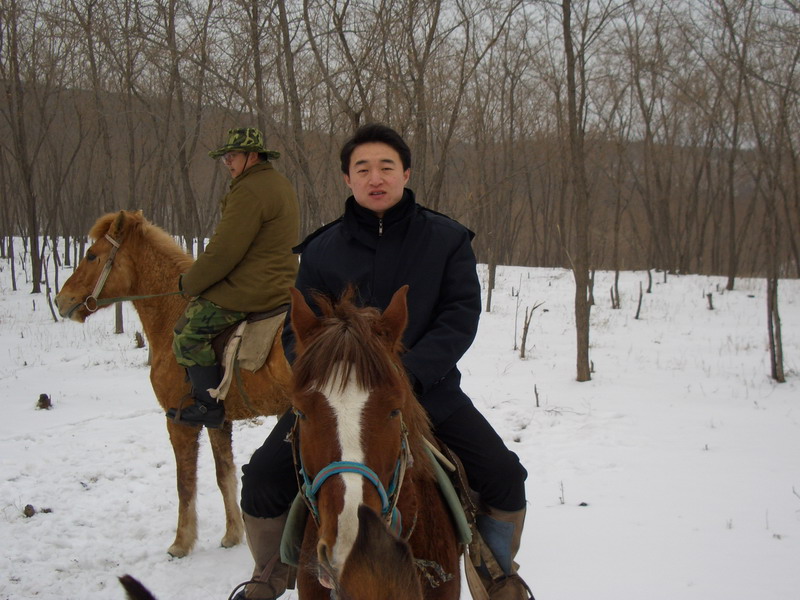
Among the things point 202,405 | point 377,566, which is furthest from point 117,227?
point 377,566

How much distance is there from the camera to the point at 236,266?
4207 millimetres

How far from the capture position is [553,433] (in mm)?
7328

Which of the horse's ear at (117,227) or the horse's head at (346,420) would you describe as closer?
the horse's head at (346,420)

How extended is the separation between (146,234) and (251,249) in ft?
3.80

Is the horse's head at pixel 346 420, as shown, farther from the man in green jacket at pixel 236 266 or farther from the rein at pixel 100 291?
the rein at pixel 100 291

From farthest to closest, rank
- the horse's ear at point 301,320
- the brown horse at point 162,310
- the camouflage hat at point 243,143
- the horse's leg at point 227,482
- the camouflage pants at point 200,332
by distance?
the horse's leg at point 227,482 < the brown horse at point 162,310 < the camouflage pants at point 200,332 < the camouflage hat at point 243,143 < the horse's ear at point 301,320

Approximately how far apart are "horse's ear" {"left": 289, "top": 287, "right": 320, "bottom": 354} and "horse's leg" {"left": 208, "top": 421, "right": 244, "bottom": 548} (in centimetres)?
333

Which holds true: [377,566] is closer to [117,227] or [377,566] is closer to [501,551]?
[501,551]

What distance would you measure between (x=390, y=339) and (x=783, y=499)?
5336 millimetres

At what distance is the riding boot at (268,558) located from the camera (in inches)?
95.2

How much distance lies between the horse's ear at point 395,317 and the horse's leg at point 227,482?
345 centimetres

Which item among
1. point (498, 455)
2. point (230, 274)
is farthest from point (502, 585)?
point (230, 274)

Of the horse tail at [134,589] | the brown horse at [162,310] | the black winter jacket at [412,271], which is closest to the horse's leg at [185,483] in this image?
the brown horse at [162,310]

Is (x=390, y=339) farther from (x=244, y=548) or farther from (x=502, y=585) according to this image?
(x=244, y=548)
